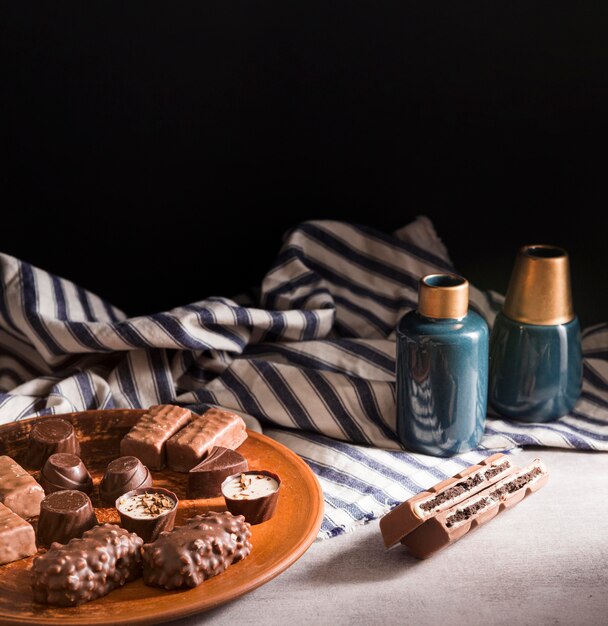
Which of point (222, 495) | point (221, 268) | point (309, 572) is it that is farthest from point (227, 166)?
point (309, 572)

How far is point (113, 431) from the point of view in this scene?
48.8 inches

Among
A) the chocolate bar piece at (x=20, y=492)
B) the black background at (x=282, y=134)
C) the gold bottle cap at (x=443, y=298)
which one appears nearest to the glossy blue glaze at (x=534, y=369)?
the gold bottle cap at (x=443, y=298)

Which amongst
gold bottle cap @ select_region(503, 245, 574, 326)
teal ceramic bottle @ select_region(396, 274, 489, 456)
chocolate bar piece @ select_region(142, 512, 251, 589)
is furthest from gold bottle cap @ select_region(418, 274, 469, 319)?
chocolate bar piece @ select_region(142, 512, 251, 589)

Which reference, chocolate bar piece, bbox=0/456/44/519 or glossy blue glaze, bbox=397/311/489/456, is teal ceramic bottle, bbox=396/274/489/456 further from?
chocolate bar piece, bbox=0/456/44/519

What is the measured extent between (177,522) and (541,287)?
587 millimetres

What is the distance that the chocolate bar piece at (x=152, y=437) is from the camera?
1.15 metres

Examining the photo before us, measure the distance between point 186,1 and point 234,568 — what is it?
91 centimetres

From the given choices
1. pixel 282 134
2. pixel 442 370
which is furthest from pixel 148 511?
pixel 282 134

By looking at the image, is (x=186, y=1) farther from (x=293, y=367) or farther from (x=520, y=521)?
(x=520, y=521)

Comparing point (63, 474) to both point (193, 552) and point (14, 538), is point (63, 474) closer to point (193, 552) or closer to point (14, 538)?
point (14, 538)

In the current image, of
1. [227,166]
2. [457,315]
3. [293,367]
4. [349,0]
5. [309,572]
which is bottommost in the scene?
[309,572]

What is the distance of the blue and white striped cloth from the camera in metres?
1.27

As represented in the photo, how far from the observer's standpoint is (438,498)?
103cm

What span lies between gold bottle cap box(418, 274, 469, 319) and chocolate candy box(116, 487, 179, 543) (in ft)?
1.35
